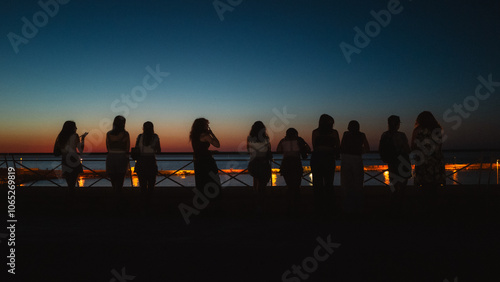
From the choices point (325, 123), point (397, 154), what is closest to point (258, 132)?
point (325, 123)

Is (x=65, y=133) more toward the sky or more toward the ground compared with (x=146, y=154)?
more toward the sky

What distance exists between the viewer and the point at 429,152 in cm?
508

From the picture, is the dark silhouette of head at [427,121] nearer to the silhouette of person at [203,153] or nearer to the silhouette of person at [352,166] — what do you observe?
the silhouette of person at [352,166]

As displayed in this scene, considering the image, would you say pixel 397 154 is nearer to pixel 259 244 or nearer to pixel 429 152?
pixel 429 152

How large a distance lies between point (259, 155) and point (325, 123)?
122cm

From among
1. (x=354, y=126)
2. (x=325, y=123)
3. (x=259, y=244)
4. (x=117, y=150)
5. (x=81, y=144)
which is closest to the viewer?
(x=259, y=244)

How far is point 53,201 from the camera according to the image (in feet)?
22.9

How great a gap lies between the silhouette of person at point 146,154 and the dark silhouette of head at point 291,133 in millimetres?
2307

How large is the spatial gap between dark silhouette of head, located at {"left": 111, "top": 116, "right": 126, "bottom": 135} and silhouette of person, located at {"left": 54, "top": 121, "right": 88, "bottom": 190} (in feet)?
2.51

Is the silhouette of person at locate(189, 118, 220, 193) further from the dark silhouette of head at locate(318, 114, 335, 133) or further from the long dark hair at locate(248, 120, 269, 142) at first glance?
the dark silhouette of head at locate(318, 114, 335, 133)

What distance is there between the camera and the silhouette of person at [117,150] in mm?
5551

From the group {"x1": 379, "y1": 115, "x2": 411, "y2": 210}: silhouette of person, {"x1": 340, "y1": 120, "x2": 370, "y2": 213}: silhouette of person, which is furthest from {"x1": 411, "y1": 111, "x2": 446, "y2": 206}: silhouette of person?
{"x1": 340, "y1": 120, "x2": 370, "y2": 213}: silhouette of person

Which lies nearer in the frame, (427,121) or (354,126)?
(427,121)

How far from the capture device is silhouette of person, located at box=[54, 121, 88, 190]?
18.5ft
